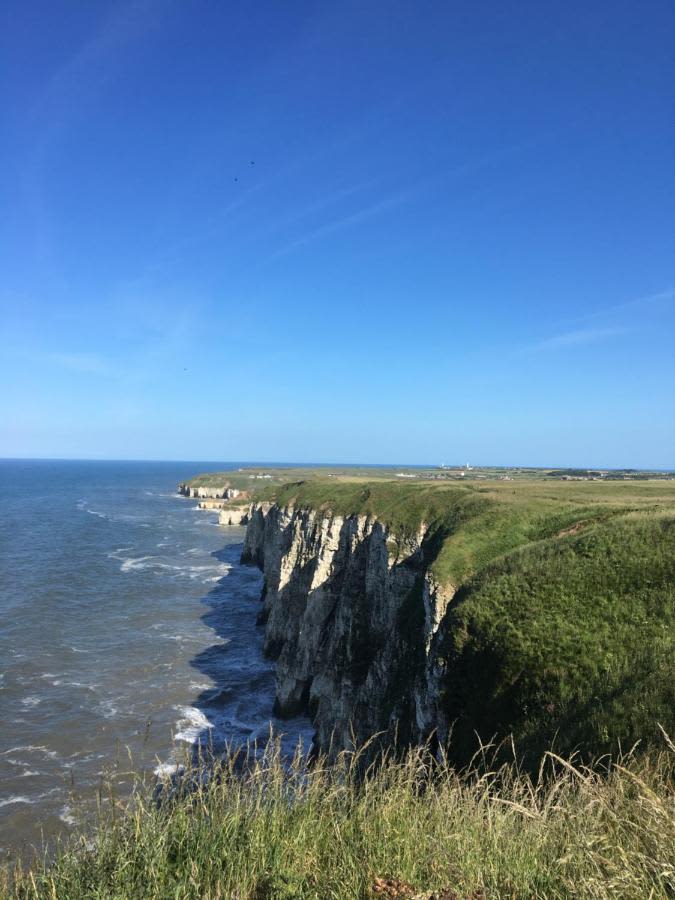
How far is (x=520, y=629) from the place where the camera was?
17953mm

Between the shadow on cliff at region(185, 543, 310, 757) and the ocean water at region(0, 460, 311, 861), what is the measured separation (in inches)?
5.2

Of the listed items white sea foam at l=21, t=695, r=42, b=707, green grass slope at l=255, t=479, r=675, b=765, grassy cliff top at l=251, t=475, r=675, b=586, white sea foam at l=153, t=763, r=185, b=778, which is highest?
grassy cliff top at l=251, t=475, r=675, b=586

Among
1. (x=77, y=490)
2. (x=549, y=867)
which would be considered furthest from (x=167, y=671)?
(x=77, y=490)

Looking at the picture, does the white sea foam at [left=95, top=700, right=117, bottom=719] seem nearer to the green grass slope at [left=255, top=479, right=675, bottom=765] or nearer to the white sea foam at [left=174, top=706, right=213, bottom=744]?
the white sea foam at [left=174, top=706, right=213, bottom=744]

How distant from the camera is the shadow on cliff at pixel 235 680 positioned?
3144 centimetres

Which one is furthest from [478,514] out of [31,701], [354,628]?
[31,701]

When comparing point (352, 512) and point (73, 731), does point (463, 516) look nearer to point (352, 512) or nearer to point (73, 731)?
point (352, 512)

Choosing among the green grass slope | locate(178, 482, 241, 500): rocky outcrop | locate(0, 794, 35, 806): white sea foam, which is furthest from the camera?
locate(178, 482, 241, 500): rocky outcrop

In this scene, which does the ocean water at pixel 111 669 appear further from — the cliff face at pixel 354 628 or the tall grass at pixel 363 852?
the cliff face at pixel 354 628

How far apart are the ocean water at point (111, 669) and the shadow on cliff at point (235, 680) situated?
0.13m

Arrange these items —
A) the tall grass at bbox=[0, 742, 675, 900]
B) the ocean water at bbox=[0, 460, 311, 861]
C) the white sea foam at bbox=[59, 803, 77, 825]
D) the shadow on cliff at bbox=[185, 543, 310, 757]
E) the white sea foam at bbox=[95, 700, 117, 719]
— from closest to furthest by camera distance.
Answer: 1. the tall grass at bbox=[0, 742, 675, 900]
2. the white sea foam at bbox=[59, 803, 77, 825]
3. the ocean water at bbox=[0, 460, 311, 861]
4. the shadow on cliff at bbox=[185, 543, 310, 757]
5. the white sea foam at bbox=[95, 700, 117, 719]

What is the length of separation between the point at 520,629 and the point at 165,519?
364ft

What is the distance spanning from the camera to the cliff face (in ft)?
78.5

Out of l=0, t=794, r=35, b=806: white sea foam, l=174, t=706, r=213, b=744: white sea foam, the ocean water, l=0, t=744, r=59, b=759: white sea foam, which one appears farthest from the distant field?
l=0, t=744, r=59, b=759: white sea foam
